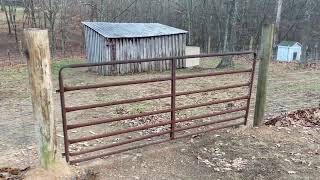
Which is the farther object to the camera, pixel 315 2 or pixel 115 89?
pixel 315 2

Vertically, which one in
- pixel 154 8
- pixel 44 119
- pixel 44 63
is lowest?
pixel 44 119

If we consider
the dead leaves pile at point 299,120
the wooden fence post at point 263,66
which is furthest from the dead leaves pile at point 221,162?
the dead leaves pile at point 299,120

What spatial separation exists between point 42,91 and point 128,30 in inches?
540

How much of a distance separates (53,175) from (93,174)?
46 cm

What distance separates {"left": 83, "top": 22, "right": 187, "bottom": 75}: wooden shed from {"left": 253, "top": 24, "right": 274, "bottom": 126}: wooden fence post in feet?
36.0

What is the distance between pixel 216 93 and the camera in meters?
10.8

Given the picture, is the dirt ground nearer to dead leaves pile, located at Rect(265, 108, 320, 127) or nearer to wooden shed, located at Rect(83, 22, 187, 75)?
dead leaves pile, located at Rect(265, 108, 320, 127)

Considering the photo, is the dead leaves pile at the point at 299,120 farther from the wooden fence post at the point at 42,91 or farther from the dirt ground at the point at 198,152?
the wooden fence post at the point at 42,91

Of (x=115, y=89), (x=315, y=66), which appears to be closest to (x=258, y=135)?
(x=115, y=89)

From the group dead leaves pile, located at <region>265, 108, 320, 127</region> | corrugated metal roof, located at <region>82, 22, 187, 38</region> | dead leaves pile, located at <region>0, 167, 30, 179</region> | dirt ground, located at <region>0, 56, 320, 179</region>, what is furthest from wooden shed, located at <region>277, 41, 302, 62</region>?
dead leaves pile, located at <region>0, 167, 30, 179</region>

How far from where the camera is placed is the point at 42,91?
12.7 ft

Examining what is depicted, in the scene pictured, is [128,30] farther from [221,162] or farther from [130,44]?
[221,162]

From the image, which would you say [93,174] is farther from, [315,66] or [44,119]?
[315,66]

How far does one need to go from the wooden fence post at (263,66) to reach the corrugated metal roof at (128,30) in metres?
11.0
